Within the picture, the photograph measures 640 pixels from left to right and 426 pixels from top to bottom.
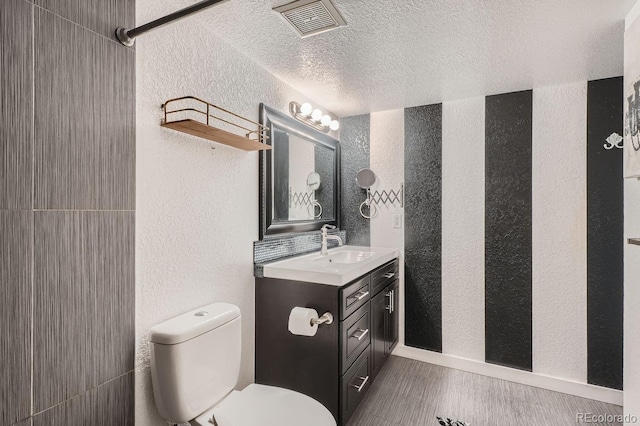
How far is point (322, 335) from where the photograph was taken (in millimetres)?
1801

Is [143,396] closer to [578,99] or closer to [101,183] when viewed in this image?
[101,183]

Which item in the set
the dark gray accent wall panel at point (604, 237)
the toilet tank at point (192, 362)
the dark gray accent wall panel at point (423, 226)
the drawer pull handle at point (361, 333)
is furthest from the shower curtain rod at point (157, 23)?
the dark gray accent wall panel at point (604, 237)

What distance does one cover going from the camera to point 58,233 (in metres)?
1.06

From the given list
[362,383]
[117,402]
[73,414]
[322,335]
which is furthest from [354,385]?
[73,414]

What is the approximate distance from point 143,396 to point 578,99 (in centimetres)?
314

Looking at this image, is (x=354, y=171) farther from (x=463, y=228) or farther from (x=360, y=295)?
(x=360, y=295)

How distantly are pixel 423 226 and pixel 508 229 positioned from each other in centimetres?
64

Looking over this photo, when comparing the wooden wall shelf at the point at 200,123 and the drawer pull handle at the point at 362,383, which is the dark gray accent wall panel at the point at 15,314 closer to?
the wooden wall shelf at the point at 200,123

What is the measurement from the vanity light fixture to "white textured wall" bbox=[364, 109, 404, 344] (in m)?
0.40

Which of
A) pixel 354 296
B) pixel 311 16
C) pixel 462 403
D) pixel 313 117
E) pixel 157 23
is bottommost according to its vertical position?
pixel 462 403

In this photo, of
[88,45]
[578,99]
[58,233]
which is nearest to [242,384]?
[58,233]

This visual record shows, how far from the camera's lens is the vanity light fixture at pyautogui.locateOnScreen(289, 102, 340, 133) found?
2.43 meters

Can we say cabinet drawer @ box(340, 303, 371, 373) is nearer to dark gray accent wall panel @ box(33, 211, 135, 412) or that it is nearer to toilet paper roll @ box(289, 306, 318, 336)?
toilet paper roll @ box(289, 306, 318, 336)

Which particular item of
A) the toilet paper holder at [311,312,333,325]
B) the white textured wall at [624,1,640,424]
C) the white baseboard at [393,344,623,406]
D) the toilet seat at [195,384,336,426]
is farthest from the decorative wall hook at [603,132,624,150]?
the toilet seat at [195,384,336,426]
